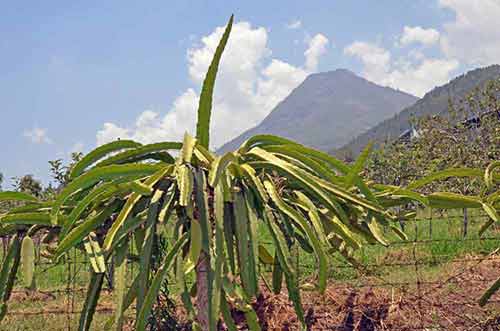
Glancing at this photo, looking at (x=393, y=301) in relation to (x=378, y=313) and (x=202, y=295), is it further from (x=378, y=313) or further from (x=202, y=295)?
(x=202, y=295)

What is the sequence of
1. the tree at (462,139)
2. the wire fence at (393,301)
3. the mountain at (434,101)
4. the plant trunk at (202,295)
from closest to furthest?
the plant trunk at (202,295) → the wire fence at (393,301) → the tree at (462,139) → the mountain at (434,101)

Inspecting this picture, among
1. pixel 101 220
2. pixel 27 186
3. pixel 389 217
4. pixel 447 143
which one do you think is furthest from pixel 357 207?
pixel 27 186

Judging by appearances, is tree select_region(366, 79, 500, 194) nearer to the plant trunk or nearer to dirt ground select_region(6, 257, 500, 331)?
dirt ground select_region(6, 257, 500, 331)

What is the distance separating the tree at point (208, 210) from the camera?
62.3 inches

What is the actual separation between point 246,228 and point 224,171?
183 millimetres

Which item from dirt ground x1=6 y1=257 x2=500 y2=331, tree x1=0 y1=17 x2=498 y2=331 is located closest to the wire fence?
dirt ground x1=6 y1=257 x2=500 y2=331

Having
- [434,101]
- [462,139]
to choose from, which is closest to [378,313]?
[462,139]

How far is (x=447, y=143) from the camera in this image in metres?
12.5

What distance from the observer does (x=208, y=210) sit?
1679mm

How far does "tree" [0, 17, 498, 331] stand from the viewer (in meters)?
1.58

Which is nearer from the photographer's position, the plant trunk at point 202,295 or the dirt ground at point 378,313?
the plant trunk at point 202,295

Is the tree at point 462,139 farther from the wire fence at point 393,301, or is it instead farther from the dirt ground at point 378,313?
the dirt ground at point 378,313

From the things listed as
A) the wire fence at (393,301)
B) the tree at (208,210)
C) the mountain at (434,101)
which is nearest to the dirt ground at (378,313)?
the wire fence at (393,301)

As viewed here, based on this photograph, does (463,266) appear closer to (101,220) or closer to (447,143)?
(101,220)
